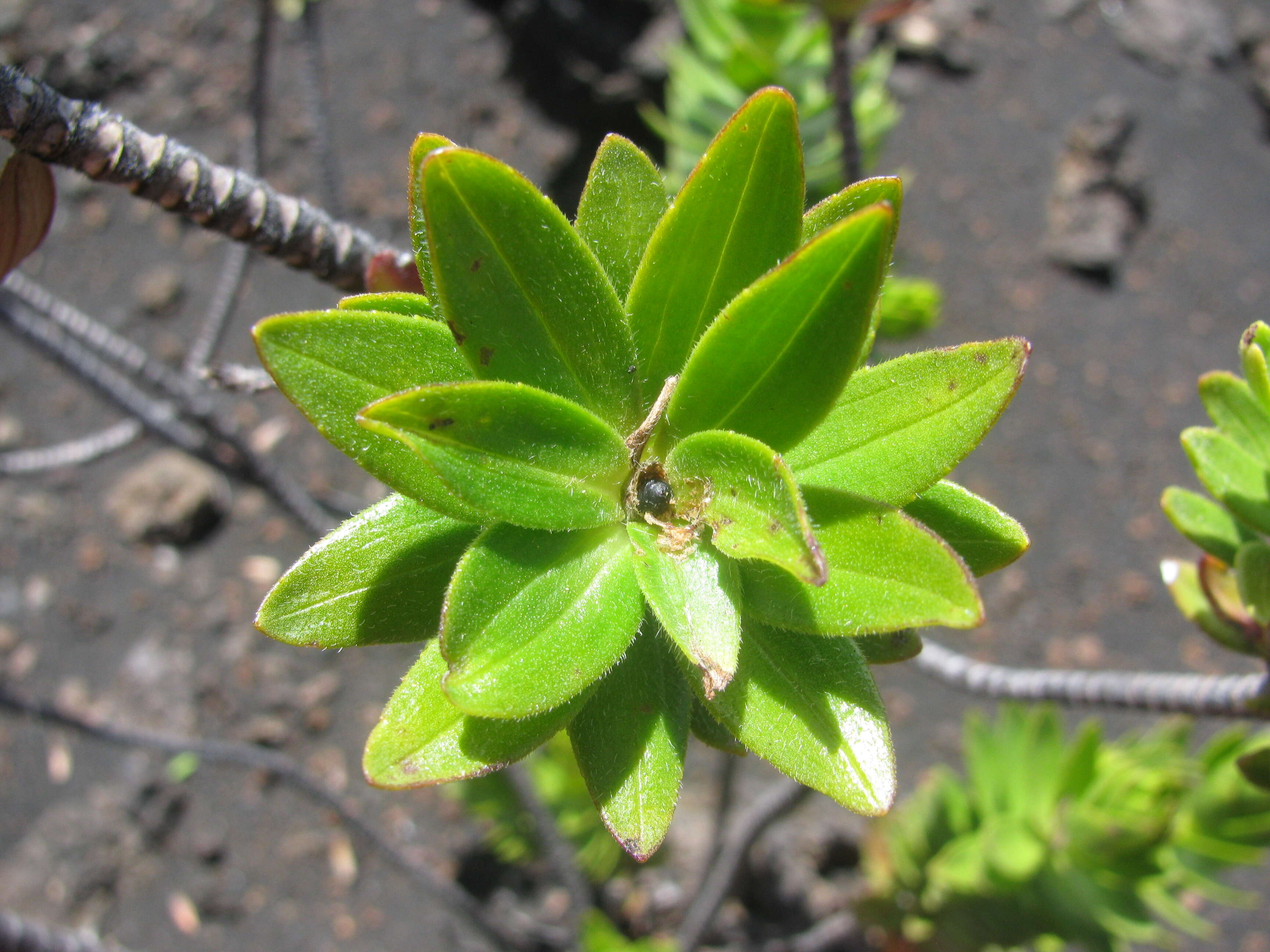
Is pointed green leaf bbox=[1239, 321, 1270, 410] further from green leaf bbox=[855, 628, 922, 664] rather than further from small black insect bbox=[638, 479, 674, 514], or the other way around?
small black insect bbox=[638, 479, 674, 514]

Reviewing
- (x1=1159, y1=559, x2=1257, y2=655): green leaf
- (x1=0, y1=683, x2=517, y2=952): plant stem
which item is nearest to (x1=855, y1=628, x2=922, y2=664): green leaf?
(x1=1159, y1=559, x2=1257, y2=655): green leaf

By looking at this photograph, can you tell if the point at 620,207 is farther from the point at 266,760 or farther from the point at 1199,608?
the point at 266,760

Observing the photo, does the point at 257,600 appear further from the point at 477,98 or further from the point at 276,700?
the point at 477,98

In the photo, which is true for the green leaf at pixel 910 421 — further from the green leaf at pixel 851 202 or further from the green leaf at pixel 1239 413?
the green leaf at pixel 1239 413

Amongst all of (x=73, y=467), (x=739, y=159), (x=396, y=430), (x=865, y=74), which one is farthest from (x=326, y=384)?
(x=73, y=467)

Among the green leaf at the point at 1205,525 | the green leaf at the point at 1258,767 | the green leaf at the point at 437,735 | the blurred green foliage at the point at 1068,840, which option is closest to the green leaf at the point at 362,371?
the green leaf at the point at 437,735
